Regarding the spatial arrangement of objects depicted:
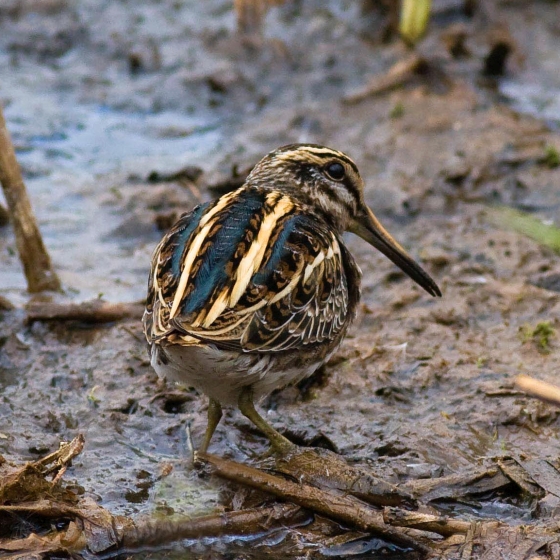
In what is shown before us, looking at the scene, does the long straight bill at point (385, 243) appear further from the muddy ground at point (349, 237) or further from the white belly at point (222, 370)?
the white belly at point (222, 370)

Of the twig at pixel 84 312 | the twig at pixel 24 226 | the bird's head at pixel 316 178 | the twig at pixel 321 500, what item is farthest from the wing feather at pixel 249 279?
the twig at pixel 24 226

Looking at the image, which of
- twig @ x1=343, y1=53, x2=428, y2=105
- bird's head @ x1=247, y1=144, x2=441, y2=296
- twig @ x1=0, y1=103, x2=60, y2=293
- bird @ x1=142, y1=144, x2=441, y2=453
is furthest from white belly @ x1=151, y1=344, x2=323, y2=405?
twig @ x1=343, y1=53, x2=428, y2=105


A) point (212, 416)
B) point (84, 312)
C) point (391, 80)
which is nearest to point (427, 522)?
point (212, 416)

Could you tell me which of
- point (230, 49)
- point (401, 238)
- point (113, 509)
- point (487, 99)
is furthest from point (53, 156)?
point (113, 509)

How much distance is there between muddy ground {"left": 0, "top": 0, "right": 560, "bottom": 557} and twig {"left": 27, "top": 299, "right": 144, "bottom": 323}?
0.06 meters

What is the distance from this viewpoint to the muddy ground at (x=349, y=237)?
4746 millimetres

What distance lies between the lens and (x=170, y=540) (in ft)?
13.3

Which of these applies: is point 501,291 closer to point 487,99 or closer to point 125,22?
point 487,99

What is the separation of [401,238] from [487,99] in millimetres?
2209

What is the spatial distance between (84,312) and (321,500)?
2036 mm

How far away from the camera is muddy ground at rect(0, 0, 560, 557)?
4.75 meters

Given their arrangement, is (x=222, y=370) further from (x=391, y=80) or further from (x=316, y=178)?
(x=391, y=80)

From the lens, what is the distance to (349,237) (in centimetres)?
695

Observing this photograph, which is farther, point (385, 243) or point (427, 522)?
point (385, 243)
